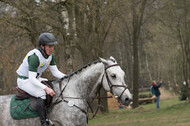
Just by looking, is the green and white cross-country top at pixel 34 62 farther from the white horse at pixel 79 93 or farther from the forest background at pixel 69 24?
the forest background at pixel 69 24

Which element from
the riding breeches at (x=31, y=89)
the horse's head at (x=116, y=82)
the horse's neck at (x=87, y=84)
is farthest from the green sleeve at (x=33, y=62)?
the horse's head at (x=116, y=82)

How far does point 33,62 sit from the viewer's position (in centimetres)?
550

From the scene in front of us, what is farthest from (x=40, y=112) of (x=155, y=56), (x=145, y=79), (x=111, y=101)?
(x=145, y=79)

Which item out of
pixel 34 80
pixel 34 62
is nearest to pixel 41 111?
pixel 34 80

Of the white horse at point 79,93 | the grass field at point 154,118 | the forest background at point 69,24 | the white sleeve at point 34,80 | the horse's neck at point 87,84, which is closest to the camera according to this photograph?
the white sleeve at point 34,80

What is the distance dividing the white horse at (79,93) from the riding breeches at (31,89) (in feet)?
1.05

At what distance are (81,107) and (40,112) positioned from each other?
31.0 inches

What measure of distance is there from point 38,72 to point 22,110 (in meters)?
0.81

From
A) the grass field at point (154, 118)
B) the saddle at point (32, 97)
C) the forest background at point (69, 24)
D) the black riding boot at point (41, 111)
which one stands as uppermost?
the forest background at point (69, 24)

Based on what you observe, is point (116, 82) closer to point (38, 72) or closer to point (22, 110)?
point (38, 72)

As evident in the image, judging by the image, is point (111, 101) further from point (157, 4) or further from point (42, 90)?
point (42, 90)

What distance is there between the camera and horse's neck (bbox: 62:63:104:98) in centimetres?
589

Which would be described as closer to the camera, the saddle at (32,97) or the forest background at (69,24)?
the saddle at (32,97)

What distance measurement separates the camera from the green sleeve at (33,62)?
18.0 ft
